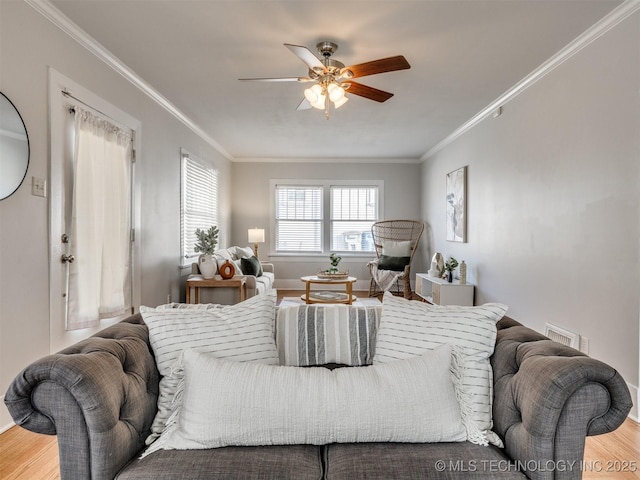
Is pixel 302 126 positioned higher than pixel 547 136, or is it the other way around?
pixel 302 126

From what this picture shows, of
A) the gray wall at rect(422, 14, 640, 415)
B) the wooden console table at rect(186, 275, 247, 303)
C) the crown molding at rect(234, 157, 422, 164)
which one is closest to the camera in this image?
the gray wall at rect(422, 14, 640, 415)

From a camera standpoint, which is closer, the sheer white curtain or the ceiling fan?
the ceiling fan

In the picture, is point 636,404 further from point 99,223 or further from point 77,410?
point 99,223

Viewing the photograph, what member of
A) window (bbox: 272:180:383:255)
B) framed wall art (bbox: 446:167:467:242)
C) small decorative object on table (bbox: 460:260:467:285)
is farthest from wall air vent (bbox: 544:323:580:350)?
window (bbox: 272:180:383:255)

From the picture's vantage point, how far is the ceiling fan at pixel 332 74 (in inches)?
103

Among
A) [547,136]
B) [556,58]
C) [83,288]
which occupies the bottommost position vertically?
[83,288]

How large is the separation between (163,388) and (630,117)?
3.01 m

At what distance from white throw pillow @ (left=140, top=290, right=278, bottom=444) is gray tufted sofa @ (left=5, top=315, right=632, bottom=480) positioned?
18 centimetres

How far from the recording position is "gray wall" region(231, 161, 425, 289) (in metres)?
7.70

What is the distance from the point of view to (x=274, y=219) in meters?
7.77

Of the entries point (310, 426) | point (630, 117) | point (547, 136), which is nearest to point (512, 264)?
point (547, 136)

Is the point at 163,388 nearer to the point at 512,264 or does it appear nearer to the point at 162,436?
the point at 162,436

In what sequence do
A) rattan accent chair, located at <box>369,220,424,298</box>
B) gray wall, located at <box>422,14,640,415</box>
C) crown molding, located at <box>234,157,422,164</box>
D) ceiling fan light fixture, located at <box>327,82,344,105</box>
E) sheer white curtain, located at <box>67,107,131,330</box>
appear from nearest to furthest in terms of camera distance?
gray wall, located at <box>422,14,640,415</box> → sheer white curtain, located at <box>67,107,131,330</box> → ceiling fan light fixture, located at <box>327,82,344,105</box> → rattan accent chair, located at <box>369,220,424,298</box> → crown molding, located at <box>234,157,422,164</box>

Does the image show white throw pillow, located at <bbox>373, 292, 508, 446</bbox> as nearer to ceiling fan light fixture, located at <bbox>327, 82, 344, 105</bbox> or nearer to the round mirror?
ceiling fan light fixture, located at <bbox>327, 82, 344, 105</bbox>
